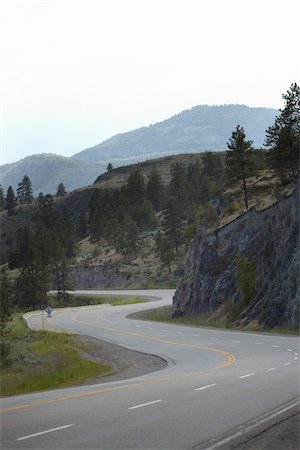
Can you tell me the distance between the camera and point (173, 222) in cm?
9962

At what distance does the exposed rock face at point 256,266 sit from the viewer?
36.3 meters

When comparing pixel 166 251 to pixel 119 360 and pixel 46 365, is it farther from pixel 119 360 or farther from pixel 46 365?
pixel 46 365

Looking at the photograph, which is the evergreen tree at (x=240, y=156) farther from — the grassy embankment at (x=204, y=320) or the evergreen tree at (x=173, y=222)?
the evergreen tree at (x=173, y=222)

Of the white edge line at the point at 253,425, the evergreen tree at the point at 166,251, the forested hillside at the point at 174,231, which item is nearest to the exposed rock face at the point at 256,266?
the forested hillside at the point at 174,231

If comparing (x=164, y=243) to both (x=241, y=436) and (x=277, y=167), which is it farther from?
(x=241, y=436)

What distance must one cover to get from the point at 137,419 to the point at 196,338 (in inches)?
1002

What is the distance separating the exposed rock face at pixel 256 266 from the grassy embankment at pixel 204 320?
54cm

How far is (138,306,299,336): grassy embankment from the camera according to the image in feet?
121

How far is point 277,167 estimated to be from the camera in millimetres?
54375

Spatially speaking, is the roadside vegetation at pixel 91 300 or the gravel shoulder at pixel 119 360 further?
the roadside vegetation at pixel 91 300

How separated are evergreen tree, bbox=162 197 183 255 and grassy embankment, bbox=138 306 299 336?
38.5 m

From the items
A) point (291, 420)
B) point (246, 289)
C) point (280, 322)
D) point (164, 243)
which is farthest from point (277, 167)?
point (291, 420)

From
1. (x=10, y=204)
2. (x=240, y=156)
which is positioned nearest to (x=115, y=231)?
(x=240, y=156)

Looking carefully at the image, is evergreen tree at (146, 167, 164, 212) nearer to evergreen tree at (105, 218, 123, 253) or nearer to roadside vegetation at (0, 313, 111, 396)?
evergreen tree at (105, 218, 123, 253)
